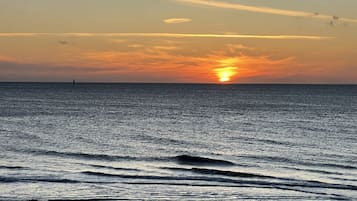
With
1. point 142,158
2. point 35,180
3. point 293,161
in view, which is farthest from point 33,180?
point 293,161

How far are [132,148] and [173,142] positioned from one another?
29.2 ft

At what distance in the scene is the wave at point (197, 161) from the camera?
52.7 meters

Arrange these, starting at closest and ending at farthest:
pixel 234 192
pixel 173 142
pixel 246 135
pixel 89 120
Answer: pixel 234 192, pixel 173 142, pixel 246 135, pixel 89 120

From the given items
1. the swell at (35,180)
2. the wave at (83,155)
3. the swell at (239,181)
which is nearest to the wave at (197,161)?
the wave at (83,155)

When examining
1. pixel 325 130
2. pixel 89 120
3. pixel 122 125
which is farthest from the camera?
pixel 89 120

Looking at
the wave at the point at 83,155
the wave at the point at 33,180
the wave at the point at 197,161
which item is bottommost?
the wave at the point at 33,180

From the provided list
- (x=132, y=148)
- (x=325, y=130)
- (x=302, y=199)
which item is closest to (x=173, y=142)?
(x=132, y=148)

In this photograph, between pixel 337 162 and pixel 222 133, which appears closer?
pixel 337 162

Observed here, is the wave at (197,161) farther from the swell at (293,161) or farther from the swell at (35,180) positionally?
the swell at (35,180)

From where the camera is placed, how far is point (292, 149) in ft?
206

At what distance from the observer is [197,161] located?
2125 inches

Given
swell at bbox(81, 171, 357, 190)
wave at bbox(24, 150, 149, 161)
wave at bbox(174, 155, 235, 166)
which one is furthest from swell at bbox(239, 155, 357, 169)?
wave at bbox(24, 150, 149, 161)

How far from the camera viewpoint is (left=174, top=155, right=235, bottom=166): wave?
173 feet

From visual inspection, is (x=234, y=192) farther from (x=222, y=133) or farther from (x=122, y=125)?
(x=122, y=125)
